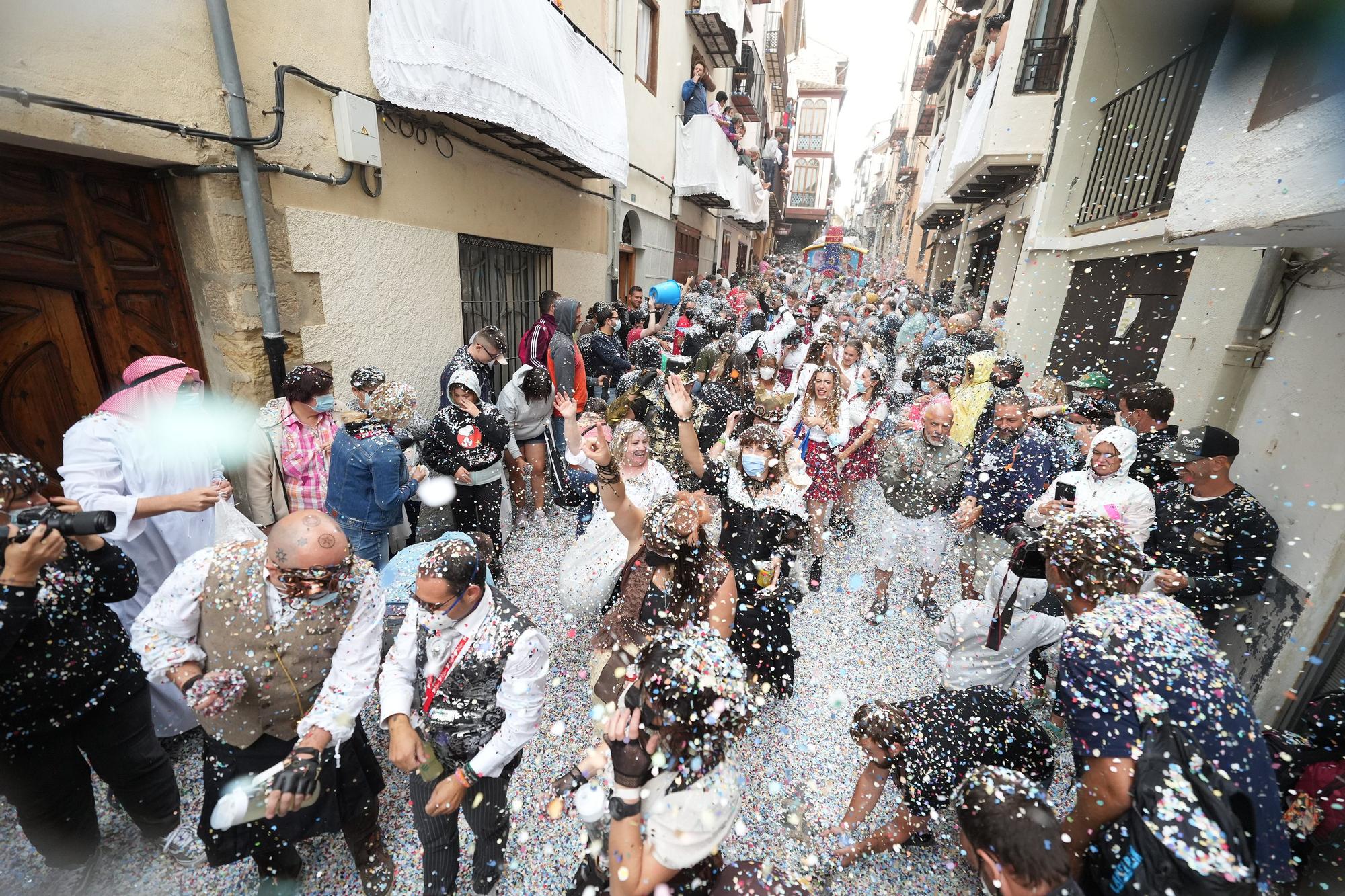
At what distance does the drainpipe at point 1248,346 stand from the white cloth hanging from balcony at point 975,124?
6704 mm

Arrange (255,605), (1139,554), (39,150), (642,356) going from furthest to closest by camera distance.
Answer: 1. (642,356)
2. (39,150)
3. (1139,554)
4. (255,605)

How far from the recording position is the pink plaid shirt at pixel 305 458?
9.82ft

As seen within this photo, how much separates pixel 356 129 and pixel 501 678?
14.2 ft

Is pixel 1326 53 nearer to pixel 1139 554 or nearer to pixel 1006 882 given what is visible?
pixel 1139 554

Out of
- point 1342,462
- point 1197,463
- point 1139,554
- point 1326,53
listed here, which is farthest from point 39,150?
point 1342,462

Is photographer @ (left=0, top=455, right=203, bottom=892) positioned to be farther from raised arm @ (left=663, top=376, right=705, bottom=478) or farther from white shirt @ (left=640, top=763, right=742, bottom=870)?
raised arm @ (left=663, top=376, right=705, bottom=478)

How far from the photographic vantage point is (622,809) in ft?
4.86

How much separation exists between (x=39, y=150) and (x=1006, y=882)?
513cm

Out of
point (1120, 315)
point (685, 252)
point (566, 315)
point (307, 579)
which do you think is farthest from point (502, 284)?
point (685, 252)

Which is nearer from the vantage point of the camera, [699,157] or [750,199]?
[699,157]

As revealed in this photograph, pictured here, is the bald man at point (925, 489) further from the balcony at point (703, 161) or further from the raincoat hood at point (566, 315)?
the balcony at point (703, 161)

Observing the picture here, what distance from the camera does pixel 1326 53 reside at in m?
1.99

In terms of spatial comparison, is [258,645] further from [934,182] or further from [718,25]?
[934,182]

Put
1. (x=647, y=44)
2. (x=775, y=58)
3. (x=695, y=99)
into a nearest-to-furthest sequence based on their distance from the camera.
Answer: (x=647, y=44), (x=695, y=99), (x=775, y=58)
